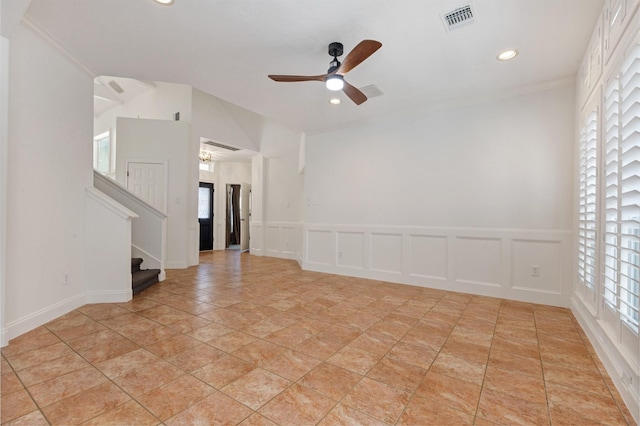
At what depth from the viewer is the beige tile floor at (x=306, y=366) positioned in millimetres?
1537

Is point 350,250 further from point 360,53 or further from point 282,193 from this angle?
point 360,53

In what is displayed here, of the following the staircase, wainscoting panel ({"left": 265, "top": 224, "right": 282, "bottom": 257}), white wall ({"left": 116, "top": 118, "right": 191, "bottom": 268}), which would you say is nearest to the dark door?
wainscoting panel ({"left": 265, "top": 224, "right": 282, "bottom": 257})

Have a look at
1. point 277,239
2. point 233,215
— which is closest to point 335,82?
point 277,239

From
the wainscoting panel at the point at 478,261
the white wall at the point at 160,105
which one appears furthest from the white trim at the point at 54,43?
the wainscoting panel at the point at 478,261

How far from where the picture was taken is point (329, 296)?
12.5 feet

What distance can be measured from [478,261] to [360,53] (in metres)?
3.21

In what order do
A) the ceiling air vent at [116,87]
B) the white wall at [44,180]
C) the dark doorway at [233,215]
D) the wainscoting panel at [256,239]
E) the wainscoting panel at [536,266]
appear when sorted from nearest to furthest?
the white wall at [44,180]
the wainscoting panel at [536,266]
the ceiling air vent at [116,87]
the wainscoting panel at [256,239]
the dark doorway at [233,215]

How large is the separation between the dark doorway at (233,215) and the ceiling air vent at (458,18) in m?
8.07

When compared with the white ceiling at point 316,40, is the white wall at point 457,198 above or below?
below

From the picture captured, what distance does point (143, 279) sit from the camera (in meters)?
3.96

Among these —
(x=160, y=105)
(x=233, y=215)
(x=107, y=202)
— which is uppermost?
(x=160, y=105)

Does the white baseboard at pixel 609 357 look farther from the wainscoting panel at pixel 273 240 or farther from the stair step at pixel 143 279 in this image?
the wainscoting panel at pixel 273 240

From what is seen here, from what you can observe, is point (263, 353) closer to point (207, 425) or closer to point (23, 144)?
point (207, 425)

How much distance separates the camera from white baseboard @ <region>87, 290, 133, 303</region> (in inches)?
133
